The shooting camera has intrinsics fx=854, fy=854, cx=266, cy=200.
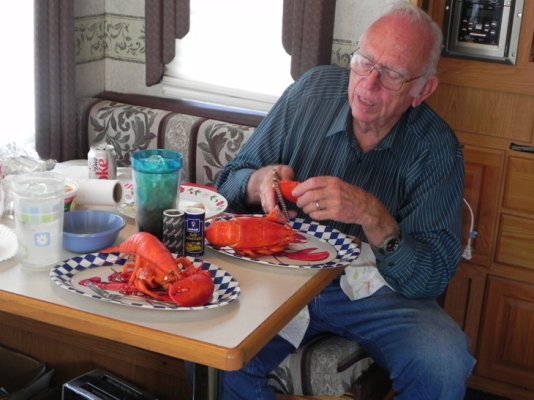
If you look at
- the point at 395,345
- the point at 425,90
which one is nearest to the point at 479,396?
the point at 395,345

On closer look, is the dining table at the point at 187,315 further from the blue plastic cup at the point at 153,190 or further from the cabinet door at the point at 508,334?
the cabinet door at the point at 508,334

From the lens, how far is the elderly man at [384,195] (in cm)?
209

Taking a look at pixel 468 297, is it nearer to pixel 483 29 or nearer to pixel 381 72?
pixel 483 29

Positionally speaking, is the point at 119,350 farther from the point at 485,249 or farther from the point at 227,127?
the point at 485,249

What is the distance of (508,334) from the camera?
9.89ft

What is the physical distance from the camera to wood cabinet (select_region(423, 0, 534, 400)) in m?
2.83

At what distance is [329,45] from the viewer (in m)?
3.03

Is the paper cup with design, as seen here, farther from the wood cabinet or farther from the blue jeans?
the wood cabinet

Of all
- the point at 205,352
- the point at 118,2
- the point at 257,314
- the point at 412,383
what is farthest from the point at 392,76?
the point at 118,2

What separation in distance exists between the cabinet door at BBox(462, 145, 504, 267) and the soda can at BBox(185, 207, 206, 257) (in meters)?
1.36

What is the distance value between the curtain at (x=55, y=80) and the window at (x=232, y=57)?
1.47 feet

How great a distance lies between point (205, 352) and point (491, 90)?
1754 mm

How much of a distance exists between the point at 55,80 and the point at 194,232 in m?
1.55

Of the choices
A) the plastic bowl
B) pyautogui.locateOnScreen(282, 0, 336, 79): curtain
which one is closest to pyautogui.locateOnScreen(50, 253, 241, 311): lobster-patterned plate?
the plastic bowl
